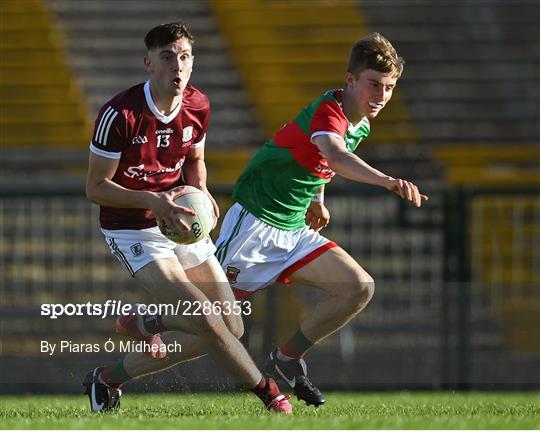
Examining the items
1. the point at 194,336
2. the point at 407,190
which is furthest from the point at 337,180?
the point at 407,190

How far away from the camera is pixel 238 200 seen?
714 cm

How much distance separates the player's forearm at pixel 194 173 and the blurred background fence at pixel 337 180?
1.01 meters

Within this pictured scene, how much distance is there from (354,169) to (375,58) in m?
0.72

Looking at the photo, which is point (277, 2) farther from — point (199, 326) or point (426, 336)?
point (199, 326)

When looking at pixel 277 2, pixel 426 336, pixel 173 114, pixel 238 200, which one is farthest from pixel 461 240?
pixel 277 2

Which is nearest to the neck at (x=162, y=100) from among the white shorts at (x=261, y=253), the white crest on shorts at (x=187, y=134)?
the white crest on shorts at (x=187, y=134)

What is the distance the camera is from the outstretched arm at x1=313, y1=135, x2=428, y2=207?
5.84 metres

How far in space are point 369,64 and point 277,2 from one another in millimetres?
9350

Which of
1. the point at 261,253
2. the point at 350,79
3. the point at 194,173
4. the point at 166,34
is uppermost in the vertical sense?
the point at 166,34

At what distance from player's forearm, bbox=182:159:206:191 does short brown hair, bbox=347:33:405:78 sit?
0.93 meters

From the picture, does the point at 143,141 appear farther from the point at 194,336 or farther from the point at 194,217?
the point at 194,336

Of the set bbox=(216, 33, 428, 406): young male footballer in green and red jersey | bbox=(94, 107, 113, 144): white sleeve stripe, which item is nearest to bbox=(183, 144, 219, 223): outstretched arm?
bbox=(216, 33, 428, 406): young male footballer in green and red jersey

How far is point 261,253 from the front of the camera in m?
6.91

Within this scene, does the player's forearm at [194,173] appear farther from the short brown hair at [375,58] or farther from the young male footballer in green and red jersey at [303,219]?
the short brown hair at [375,58]
